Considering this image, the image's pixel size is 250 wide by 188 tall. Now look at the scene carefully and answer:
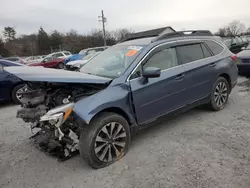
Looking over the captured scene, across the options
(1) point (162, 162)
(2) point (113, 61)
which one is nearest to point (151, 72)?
(2) point (113, 61)

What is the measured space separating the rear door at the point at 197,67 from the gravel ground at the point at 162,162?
0.63 metres

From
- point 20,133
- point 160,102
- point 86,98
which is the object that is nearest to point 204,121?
point 160,102

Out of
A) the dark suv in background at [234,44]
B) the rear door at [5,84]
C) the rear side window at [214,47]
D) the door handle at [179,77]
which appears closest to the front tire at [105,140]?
the door handle at [179,77]

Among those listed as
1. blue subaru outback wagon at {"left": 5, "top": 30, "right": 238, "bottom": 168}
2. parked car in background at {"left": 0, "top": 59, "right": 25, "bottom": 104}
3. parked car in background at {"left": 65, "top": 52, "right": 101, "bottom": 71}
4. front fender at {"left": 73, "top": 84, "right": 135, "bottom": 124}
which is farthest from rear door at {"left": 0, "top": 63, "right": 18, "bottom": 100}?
front fender at {"left": 73, "top": 84, "right": 135, "bottom": 124}

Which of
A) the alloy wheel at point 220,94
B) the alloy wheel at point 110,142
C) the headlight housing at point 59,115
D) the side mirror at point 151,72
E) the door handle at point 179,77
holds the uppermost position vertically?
the side mirror at point 151,72

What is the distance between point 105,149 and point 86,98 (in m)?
0.76

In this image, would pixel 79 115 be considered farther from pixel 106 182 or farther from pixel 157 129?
pixel 157 129

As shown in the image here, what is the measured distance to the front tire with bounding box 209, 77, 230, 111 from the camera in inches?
182

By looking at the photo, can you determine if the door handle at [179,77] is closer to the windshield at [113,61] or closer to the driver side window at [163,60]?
the driver side window at [163,60]

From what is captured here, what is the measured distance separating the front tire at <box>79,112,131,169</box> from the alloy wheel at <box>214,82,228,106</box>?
2.46 m

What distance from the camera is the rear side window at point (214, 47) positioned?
464 cm

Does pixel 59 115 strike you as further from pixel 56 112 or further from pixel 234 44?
pixel 234 44

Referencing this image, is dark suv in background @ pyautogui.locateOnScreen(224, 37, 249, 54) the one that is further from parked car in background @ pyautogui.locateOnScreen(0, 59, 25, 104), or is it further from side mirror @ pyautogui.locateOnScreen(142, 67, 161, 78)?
side mirror @ pyautogui.locateOnScreen(142, 67, 161, 78)

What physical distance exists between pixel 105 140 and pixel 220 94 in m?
3.01
